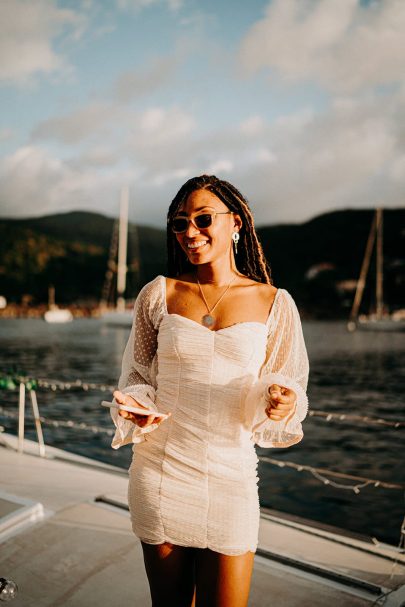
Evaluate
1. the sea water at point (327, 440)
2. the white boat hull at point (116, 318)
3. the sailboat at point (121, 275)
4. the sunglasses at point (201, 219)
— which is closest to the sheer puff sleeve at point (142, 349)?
the sunglasses at point (201, 219)

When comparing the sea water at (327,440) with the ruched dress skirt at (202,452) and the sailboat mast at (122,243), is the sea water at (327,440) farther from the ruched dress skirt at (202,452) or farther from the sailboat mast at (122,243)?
the sailboat mast at (122,243)

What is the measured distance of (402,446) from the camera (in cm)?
1345

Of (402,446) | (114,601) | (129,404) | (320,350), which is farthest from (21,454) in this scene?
(320,350)

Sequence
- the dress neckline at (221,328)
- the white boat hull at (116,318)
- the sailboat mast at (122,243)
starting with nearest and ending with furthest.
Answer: the dress neckline at (221,328)
the sailboat mast at (122,243)
the white boat hull at (116,318)

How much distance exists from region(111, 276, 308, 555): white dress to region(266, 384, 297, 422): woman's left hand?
30mm

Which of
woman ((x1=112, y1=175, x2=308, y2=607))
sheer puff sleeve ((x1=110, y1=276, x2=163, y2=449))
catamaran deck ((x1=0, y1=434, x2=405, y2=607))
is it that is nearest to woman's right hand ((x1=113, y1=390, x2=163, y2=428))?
woman ((x1=112, y1=175, x2=308, y2=607))

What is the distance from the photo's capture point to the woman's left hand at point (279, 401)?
1670 millimetres

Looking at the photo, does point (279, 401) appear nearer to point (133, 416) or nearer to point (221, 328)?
point (221, 328)

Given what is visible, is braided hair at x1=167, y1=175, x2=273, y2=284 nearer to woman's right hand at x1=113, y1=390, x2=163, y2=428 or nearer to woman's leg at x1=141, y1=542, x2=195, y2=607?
woman's right hand at x1=113, y1=390, x2=163, y2=428

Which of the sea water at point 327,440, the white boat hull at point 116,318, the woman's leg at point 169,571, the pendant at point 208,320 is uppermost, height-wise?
the pendant at point 208,320

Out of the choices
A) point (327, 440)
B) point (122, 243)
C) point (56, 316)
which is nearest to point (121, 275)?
point (122, 243)

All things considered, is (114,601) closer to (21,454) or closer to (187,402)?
(187,402)

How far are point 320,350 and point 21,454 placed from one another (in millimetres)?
43419

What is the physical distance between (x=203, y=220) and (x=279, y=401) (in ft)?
2.25
